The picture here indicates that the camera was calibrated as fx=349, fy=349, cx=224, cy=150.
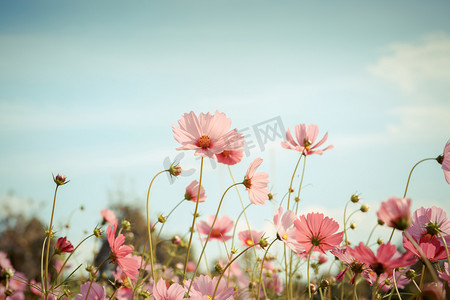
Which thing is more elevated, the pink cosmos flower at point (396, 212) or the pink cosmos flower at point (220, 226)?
the pink cosmos flower at point (396, 212)

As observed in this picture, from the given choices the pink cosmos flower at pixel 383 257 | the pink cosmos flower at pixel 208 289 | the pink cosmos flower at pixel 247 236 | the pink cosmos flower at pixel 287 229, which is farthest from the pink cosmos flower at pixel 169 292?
the pink cosmos flower at pixel 247 236

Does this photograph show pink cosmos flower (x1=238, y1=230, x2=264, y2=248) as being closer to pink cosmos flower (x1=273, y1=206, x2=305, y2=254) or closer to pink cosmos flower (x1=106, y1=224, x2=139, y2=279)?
pink cosmos flower (x1=273, y1=206, x2=305, y2=254)

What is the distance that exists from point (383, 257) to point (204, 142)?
0.47 m

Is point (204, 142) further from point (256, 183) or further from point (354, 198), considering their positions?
point (354, 198)

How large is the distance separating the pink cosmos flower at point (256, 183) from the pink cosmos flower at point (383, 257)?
1.11 ft

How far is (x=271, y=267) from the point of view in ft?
6.16

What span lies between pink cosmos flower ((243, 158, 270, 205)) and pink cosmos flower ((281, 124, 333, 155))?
254 mm

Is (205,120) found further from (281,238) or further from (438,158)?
(438,158)

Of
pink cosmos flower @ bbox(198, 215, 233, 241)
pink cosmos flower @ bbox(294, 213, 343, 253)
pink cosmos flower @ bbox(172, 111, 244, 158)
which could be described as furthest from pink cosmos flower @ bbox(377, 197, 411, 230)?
pink cosmos flower @ bbox(198, 215, 233, 241)

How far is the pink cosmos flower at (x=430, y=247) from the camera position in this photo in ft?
2.17

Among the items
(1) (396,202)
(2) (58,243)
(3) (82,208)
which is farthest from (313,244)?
(3) (82,208)

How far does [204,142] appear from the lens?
86cm

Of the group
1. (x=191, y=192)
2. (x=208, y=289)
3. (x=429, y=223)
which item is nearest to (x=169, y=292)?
(x=208, y=289)

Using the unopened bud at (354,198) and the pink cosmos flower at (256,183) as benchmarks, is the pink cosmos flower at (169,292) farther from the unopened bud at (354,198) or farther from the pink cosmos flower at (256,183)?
the unopened bud at (354,198)
